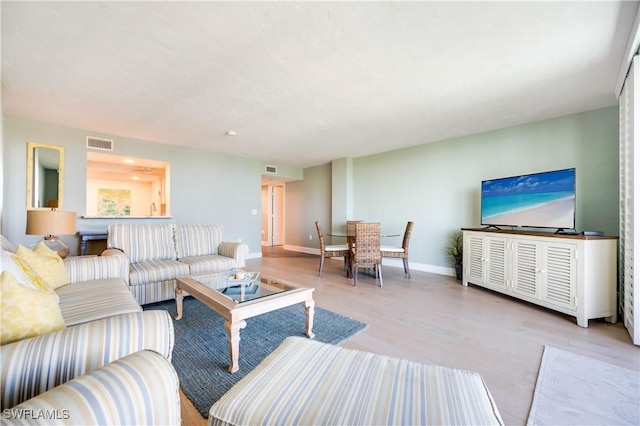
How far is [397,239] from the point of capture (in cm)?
516

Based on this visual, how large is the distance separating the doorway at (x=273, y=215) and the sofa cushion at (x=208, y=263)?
4.80 meters

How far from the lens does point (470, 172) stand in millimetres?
4086

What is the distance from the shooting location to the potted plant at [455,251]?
13.2 ft

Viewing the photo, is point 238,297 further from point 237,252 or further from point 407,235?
point 407,235

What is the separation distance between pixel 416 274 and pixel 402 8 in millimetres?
3766

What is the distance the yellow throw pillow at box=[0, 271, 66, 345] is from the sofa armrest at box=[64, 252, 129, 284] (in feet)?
4.78

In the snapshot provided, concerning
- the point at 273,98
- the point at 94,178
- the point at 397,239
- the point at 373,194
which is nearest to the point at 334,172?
the point at 373,194

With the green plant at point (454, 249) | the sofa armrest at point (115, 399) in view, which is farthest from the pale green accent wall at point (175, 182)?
the sofa armrest at point (115, 399)

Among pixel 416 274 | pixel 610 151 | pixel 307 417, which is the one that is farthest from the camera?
pixel 416 274

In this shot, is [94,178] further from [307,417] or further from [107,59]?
[307,417]

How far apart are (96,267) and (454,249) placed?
4.56 metres

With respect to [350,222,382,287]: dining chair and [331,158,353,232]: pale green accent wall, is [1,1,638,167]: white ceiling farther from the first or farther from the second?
[331,158,353,232]: pale green accent wall

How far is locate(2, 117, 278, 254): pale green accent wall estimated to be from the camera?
3428 millimetres

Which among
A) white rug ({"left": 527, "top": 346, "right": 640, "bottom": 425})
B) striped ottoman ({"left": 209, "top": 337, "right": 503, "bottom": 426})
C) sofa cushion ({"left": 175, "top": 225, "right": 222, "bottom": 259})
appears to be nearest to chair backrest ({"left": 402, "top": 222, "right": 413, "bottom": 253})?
white rug ({"left": 527, "top": 346, "right": 640, "bottom": 425})
